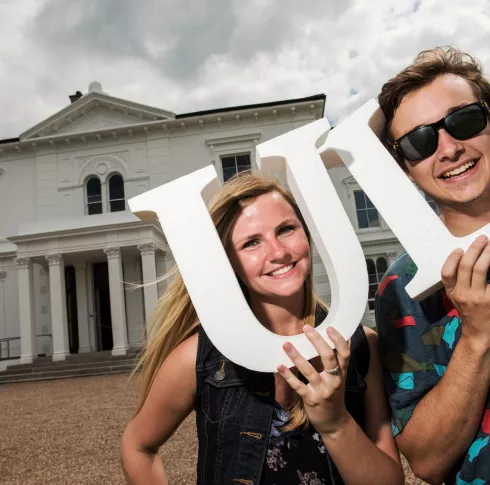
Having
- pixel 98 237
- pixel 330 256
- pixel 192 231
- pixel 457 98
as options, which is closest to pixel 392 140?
pixel 457 98

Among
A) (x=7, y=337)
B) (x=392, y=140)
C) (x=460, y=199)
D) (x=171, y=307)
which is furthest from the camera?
(x=7, y=337)

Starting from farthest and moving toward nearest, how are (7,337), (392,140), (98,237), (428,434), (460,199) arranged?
(7,337) < (98,237) < (392,140) < (460,199) < (428,434)

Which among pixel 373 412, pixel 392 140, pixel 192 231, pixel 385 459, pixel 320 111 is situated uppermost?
pixel 320 111

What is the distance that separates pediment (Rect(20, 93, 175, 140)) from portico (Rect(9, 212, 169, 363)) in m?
4.48

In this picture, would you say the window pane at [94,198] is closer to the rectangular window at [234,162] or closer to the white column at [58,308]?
the white column at [58,308]

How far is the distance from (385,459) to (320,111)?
62.8 feet

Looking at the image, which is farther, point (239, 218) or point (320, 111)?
point (320, 111)

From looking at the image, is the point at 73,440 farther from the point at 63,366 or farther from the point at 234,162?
the point at 234,162

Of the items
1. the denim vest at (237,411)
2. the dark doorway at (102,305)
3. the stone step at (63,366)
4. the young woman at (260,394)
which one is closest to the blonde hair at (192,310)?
the young woman at (260,394)

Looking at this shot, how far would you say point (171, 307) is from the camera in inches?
Result: 74.8

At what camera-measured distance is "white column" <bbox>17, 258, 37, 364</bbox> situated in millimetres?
15641

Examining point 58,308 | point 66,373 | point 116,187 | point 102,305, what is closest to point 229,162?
point 116,187

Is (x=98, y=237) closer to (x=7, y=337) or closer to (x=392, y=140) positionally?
(x=7, y=337)

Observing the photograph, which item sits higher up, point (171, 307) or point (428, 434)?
point (171, 307)
